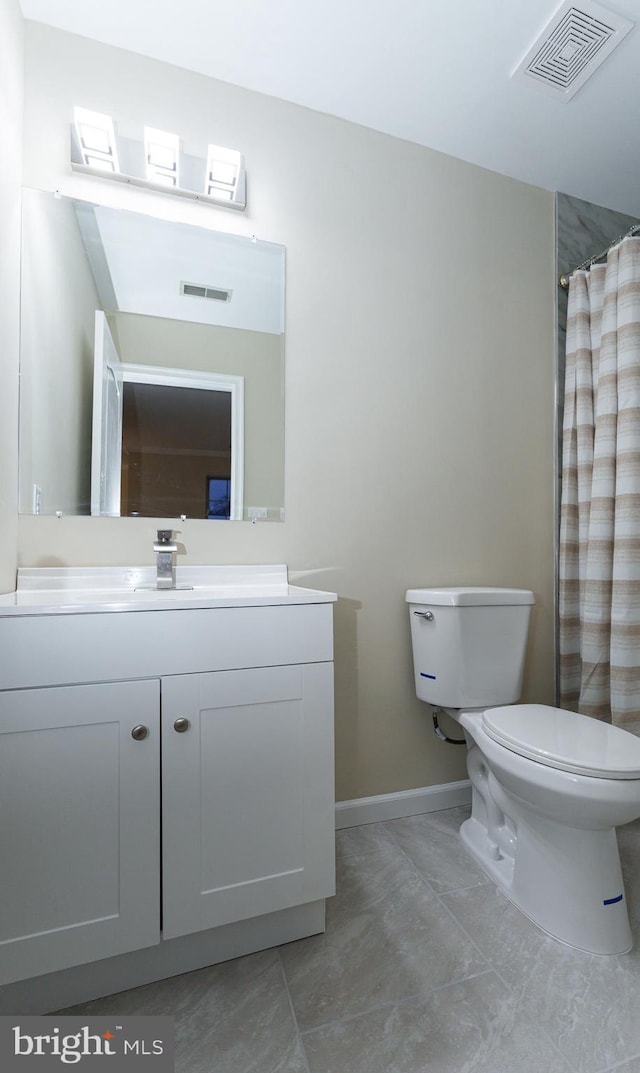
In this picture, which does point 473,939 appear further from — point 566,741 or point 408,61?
point 408,61

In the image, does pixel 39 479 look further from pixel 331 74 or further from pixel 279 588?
pixel 331 74

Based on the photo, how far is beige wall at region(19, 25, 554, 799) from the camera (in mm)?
1496

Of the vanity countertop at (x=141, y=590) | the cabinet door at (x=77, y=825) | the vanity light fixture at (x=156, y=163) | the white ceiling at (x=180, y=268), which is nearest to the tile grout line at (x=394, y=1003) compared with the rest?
the cabinet door at (x=77, y=825)

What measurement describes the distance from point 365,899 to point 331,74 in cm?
237

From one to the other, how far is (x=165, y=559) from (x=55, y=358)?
627 mm

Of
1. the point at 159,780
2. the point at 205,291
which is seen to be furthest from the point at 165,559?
the point at 205,291

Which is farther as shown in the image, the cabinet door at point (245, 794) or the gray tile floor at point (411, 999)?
the cabinet door at point (245, 794)

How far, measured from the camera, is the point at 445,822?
172cm

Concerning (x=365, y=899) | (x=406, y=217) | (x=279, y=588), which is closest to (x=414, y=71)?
(x=406, y=217)

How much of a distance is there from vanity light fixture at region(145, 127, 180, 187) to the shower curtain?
1484mm

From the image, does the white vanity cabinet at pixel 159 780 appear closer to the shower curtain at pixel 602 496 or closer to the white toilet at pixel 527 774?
the white toilet at pixel 527 774

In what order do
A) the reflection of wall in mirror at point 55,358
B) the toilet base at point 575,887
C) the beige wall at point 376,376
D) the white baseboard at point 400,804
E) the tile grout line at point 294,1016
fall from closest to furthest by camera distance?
1. the tile grout line at point 294,1016
2. the toilet base at point 575,887
3. the reflection of wall in mirror at point 55,358
4. the beige wall at point 376,376
5. the white baseboard at point 400,804

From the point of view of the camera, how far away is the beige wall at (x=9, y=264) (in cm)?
123

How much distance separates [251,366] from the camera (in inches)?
63.1
